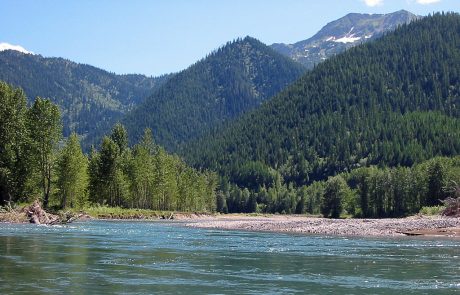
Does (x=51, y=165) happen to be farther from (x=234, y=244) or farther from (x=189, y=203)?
(x=189, y=203)

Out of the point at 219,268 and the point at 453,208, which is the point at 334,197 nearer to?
the point at 453,208

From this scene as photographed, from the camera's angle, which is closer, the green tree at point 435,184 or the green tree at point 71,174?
the green tree at point 71,174

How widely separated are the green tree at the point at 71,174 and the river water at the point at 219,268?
4866 cm

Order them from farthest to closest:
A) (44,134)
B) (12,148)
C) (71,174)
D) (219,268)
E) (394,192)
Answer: (394,192), (71,174), (12,148), (44,134), (219,268)

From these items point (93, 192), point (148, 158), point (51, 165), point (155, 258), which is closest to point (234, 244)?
point (155, 258)

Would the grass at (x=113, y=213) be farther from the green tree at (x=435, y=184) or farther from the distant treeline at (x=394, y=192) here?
the green tree at (x=435, y=184)

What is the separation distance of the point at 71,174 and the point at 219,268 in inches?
2773

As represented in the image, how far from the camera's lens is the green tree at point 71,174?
9819cm

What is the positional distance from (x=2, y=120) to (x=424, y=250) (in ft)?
231

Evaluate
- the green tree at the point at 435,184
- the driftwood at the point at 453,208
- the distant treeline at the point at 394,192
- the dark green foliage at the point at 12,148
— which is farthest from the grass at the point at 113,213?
the green tree at the point at 435,184

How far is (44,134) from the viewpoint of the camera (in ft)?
309

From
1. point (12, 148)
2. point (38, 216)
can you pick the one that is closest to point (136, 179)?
point (12, 148)

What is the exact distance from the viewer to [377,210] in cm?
16688

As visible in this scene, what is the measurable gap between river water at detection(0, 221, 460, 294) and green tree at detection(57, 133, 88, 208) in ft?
160
